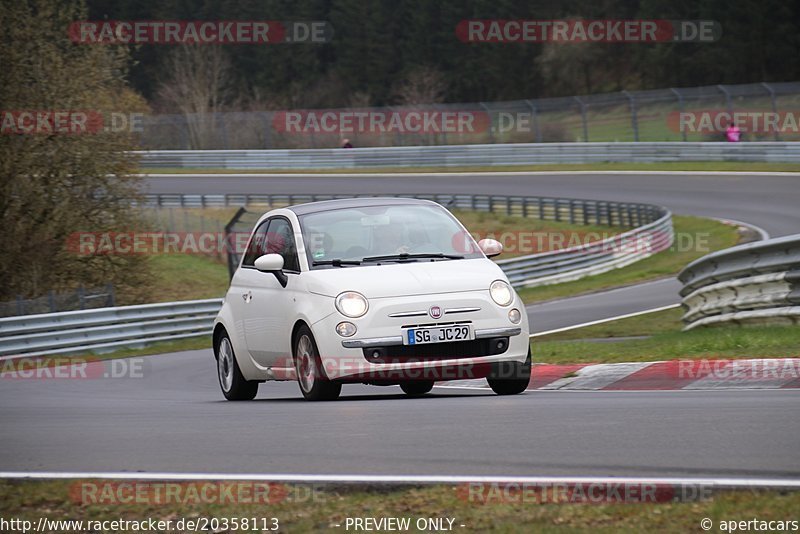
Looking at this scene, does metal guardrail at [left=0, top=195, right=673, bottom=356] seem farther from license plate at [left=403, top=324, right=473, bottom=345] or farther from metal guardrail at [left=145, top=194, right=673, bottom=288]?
license plate at [left=403, top=324, right=473, bottom=345]

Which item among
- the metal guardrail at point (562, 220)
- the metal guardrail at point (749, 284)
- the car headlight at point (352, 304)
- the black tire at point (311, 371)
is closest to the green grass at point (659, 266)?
the metal guardrail at point (562, 220)

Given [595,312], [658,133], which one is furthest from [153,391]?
[658,133]

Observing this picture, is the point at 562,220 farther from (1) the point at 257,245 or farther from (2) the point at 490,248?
(2) the point at 490,248

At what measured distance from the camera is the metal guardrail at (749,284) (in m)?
13.3

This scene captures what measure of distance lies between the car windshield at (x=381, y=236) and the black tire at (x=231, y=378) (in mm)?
1679

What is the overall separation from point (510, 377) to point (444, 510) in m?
4.82

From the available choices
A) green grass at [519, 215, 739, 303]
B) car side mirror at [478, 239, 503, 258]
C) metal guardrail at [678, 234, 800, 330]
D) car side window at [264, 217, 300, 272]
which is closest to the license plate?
car side mirror at [478, 239, 503, 258]

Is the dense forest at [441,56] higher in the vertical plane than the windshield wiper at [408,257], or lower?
higher

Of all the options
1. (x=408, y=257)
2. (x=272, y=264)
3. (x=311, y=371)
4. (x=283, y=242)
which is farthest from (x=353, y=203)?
(x=311, y=371)

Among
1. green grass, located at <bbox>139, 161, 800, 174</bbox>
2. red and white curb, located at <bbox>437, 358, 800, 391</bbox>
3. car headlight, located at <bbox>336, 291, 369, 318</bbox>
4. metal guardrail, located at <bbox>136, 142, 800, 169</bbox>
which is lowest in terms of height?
red and white curb, located at <bbox>437, 358, 800, 391</bbox>

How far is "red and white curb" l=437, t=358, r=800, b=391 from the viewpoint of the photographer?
391 inches

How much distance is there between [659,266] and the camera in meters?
31.5

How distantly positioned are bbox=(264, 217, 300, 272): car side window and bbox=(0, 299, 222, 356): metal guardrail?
1113 centimetres

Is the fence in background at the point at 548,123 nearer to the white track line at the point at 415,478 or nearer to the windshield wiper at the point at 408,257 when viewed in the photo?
the windshield wiper at the point at 408,257
